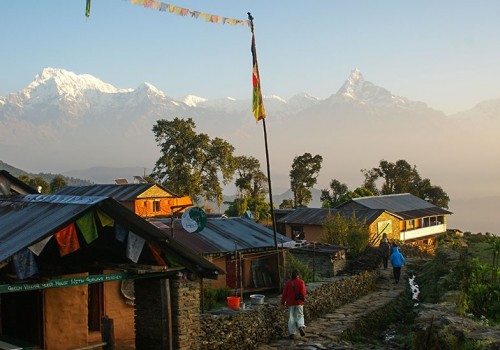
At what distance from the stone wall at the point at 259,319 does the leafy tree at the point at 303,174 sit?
51.2m

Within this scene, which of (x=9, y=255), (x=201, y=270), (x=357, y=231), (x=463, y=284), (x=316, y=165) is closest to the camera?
(x=9, y=255)

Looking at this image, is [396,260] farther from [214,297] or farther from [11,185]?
[11,185]

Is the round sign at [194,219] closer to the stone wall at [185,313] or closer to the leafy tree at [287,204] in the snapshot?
the stone wall at [185,313]

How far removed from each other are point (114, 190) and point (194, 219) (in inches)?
1313

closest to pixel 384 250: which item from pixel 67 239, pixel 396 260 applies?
pixel 396 260

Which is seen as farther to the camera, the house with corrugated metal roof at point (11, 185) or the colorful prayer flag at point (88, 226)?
the house with corrugated metal roof at point (11, 185)

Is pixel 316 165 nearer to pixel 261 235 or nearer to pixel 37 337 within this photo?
pixel 261 235

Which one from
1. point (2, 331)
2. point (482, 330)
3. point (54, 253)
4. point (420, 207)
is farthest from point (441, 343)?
point (420, 207)

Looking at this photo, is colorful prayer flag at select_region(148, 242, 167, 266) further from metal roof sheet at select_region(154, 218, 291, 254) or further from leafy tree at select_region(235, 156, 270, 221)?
leafy tree at select_region(235, 156, 270, 221)

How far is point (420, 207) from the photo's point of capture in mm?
56844

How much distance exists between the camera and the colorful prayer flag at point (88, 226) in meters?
9.36

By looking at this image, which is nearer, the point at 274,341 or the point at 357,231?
the point at 274,341

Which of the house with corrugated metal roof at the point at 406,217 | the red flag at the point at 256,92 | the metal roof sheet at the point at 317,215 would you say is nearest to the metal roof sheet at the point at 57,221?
the red flag at the point at 256,92

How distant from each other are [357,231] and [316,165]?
137 feet
